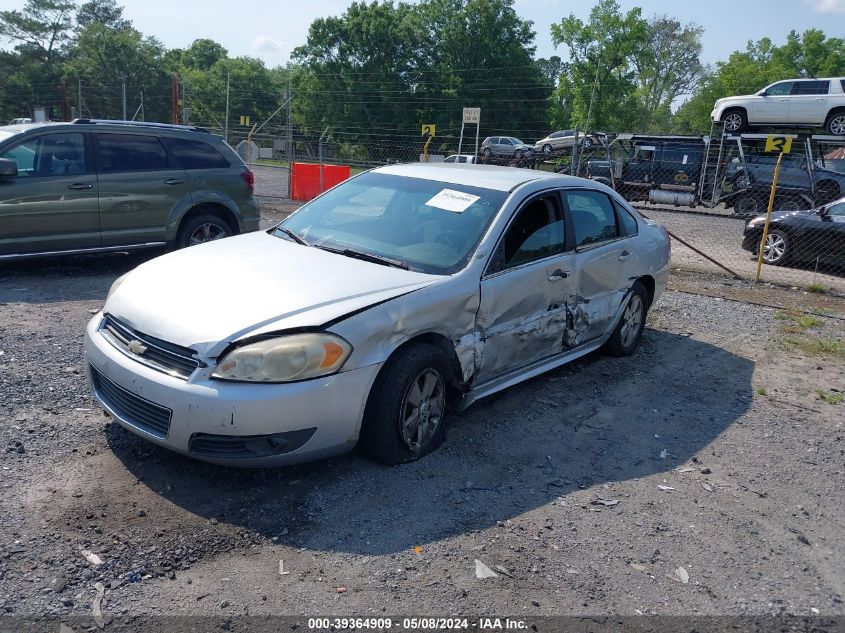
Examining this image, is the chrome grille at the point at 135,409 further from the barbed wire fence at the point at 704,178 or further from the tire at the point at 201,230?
the barbed wire fence at the point at 704,178

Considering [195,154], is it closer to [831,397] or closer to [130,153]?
[130,153]

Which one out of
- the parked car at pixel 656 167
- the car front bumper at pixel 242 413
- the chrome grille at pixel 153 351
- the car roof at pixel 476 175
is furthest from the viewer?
the parked car at pixel 656 167

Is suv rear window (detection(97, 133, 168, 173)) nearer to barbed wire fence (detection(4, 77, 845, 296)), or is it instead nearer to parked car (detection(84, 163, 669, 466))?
parked car (detection(84, 163, 669, 466))

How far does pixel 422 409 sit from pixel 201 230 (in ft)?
19.5

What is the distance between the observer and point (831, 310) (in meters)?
9.05

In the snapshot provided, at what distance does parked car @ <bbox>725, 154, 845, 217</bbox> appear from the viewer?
1742cm

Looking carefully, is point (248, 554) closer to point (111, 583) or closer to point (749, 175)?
point (111, 583)

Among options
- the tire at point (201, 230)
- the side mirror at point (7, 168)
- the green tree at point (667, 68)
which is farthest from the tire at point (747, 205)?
the green tree at point (667, 68)

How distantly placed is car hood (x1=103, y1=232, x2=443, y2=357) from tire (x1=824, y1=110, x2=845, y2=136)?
1955 cm

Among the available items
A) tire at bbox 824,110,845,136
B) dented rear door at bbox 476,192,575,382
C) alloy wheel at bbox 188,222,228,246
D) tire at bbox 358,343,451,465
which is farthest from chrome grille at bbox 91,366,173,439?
tire at bbox 824,110,845,136

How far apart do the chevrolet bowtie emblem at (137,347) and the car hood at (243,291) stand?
0.28 feet

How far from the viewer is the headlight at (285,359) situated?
11.4 feet

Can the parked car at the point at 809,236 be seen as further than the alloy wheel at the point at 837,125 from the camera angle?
No

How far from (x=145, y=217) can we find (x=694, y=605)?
7368mm
